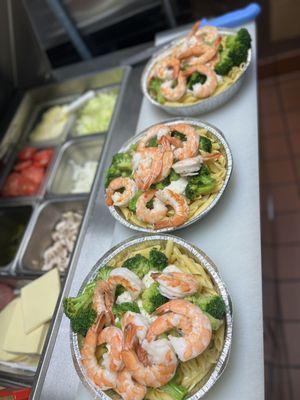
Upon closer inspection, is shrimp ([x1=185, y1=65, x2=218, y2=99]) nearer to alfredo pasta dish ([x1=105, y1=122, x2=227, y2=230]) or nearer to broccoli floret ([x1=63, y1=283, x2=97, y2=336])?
alfredo pasta dish ([x1=105, y1=122, x2=227, y2=230])

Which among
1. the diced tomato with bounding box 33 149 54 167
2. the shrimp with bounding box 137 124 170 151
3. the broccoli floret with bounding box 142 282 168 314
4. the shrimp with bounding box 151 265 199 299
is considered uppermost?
the diced tomato with bounding box 33 149 54 167

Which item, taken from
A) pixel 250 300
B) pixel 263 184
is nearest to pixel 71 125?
pixel 263 184

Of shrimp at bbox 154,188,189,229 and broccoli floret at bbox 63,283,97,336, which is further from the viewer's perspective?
shrimp at bbox 154,188,189,229

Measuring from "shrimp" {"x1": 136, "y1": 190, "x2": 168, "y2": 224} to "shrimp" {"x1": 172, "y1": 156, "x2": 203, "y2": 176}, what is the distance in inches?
6.7

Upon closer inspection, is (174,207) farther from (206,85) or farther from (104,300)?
(206,85)

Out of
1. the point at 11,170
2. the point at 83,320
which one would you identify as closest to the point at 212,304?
the point at 83,320

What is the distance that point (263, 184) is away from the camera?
3.39 m

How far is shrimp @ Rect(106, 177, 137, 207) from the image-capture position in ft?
5.69

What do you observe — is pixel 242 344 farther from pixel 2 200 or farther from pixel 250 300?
pixel 2 200

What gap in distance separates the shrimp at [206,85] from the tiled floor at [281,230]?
153 cm

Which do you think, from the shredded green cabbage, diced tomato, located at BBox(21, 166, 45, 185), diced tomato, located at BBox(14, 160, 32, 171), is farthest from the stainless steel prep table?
diced tomato, located at BBox(14, 160, 32, 171)

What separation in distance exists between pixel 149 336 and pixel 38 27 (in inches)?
109

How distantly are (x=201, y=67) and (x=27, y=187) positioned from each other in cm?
146

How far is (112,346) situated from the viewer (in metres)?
1.28
